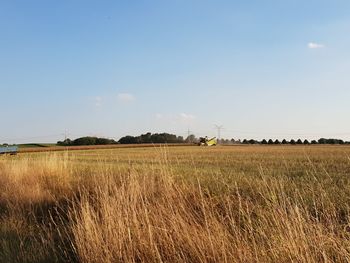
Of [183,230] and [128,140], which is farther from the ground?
[128,140]

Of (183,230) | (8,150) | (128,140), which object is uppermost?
(128,140)

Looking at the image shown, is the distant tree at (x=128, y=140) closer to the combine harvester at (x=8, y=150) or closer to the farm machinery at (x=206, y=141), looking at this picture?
the farm machinery at (x=206, y=141)

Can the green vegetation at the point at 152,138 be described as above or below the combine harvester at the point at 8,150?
above

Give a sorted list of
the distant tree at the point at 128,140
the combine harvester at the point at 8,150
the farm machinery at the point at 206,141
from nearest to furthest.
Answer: the combine harvester at the point at 8,150 → the farm machinery at the point at 206,141 → the distant tree at the point at 128,140

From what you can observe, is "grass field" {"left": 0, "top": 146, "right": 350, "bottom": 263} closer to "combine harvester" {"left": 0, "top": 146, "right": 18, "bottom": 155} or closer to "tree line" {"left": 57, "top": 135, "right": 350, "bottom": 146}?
"combine harvester" {"left": 0, "top": 146, "right": 18, "bottom": 155}

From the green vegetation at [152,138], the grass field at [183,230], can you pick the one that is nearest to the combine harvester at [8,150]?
the grass field at [183,230]

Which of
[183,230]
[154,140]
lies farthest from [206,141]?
[183,230]

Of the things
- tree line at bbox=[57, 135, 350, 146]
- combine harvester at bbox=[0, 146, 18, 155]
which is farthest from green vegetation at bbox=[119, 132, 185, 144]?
combine harvester at bbox=[0, 146, 18, 155]

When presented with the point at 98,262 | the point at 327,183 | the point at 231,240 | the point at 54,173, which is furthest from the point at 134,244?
the point at 54,173

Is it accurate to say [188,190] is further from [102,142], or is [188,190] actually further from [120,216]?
[102,142]

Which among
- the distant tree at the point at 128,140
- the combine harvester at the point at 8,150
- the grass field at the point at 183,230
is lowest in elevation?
the grass field at the point at 183,230

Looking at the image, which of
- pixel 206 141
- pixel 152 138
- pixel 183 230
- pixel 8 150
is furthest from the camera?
pixel 152 138

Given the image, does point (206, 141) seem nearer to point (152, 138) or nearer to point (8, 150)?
point (152, 138)

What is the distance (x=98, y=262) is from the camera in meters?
4.80
